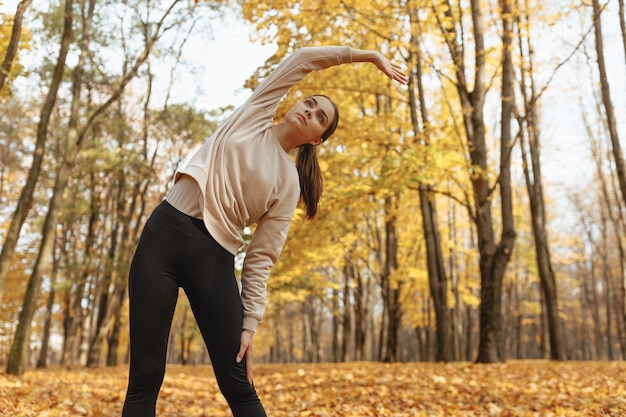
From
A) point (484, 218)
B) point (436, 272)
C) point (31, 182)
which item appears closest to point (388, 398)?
point (484, 218)

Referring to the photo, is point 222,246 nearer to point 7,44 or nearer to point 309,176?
point 309,176

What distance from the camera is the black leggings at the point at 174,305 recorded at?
1861mm

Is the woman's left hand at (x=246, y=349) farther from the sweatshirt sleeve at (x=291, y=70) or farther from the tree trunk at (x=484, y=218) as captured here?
the tree trunk at (x=484, y=218)

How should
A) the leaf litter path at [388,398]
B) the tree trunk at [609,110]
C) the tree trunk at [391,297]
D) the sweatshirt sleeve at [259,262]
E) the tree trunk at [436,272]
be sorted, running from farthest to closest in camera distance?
1. the tree trunk at [391,297]
2. the tree trunk at [436,272]
3. the tree trunk at [609,110]
4. the leaf litter path at [388,398]
5. the sweatshirt sleeve at [259,262]

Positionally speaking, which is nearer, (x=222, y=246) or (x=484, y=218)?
(x=222, y=246)

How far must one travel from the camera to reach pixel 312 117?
2.12m

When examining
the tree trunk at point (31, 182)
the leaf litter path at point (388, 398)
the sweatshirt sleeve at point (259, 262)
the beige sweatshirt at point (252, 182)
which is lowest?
the leaf litter path at point (388, 398)

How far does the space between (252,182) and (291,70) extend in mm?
538

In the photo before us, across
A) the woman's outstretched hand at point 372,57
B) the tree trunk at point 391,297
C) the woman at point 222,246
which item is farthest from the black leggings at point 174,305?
the tree trunk at point 391,297

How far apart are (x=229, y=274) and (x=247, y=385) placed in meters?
0.43

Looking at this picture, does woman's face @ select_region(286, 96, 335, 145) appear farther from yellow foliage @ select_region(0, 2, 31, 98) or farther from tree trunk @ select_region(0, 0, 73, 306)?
tree trunk @ select_region(0, 0, 73, 306)

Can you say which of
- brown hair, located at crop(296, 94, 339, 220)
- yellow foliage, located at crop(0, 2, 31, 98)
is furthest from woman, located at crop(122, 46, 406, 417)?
yellow foliage, located at crop(0, 2, 31, 98)

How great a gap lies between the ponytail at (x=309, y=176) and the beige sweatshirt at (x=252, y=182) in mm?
137

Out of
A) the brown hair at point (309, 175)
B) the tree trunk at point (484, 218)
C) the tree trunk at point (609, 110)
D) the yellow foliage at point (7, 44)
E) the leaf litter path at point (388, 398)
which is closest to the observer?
the brown hair at point (309, 175)
